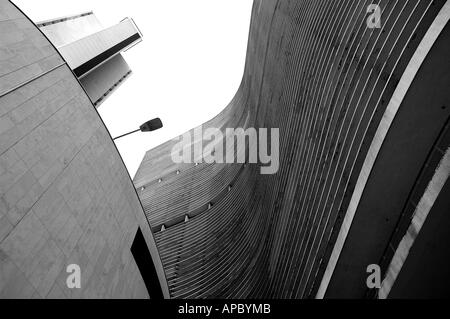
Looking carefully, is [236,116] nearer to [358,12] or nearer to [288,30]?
[288,30]

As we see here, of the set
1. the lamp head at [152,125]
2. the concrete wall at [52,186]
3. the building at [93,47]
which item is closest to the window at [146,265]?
the concrete wall at [52,186]

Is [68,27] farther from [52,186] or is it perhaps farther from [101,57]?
[52,186]

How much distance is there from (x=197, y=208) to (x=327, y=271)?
54.5ft

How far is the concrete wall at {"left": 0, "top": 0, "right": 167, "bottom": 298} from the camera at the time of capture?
15.0ft

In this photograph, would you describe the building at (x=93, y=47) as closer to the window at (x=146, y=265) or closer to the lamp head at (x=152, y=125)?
the lamp head at (x=152, y=125)

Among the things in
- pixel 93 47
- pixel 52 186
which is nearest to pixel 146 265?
pixel 52 186

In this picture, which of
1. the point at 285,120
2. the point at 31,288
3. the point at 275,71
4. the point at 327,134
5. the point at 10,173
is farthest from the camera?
the point at 275,71

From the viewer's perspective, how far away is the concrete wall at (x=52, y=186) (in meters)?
4.57

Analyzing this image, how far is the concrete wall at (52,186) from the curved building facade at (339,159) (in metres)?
5.73

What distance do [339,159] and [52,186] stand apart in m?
7.45

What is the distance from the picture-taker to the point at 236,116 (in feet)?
107

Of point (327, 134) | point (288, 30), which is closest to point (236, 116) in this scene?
point (288, 30)

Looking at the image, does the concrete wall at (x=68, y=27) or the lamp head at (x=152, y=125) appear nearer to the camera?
the lamp head at (x=152, y=125)

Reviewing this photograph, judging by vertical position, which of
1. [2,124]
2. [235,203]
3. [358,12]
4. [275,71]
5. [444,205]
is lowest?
[235,203]
